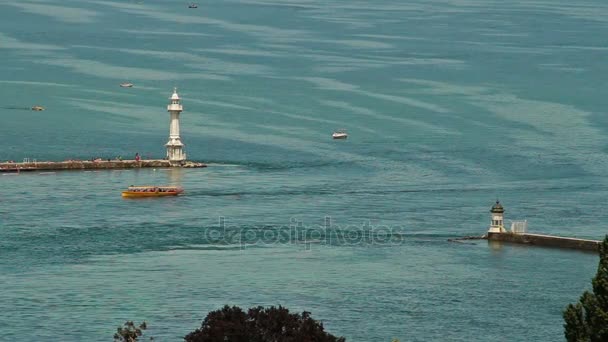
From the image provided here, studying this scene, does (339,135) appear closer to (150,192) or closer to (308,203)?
(150,192)

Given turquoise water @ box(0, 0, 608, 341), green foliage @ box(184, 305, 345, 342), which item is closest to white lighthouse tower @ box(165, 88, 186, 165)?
turquoise water @ box(0, 0, 608, 341)

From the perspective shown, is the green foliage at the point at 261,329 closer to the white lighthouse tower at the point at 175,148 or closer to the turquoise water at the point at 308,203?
the turquoise water at the point at 308,203

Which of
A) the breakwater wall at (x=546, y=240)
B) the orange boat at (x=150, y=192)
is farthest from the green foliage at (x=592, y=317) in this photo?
the orange boat at (x=150, y=192)

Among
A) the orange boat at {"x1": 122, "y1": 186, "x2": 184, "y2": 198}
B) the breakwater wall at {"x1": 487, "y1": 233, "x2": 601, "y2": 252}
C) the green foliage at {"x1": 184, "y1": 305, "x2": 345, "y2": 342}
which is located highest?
the orange boat at {"x1": 122, "y1": 186, "x2": 184, "y2": 198}

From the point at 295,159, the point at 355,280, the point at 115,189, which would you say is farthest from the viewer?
the point at 295,159

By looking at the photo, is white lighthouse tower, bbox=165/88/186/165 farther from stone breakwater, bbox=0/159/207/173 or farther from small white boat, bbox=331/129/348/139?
small white boat, bbox=331/129/348/139

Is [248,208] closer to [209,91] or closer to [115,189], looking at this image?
[115,189]

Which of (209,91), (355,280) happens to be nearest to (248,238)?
(355,280)
